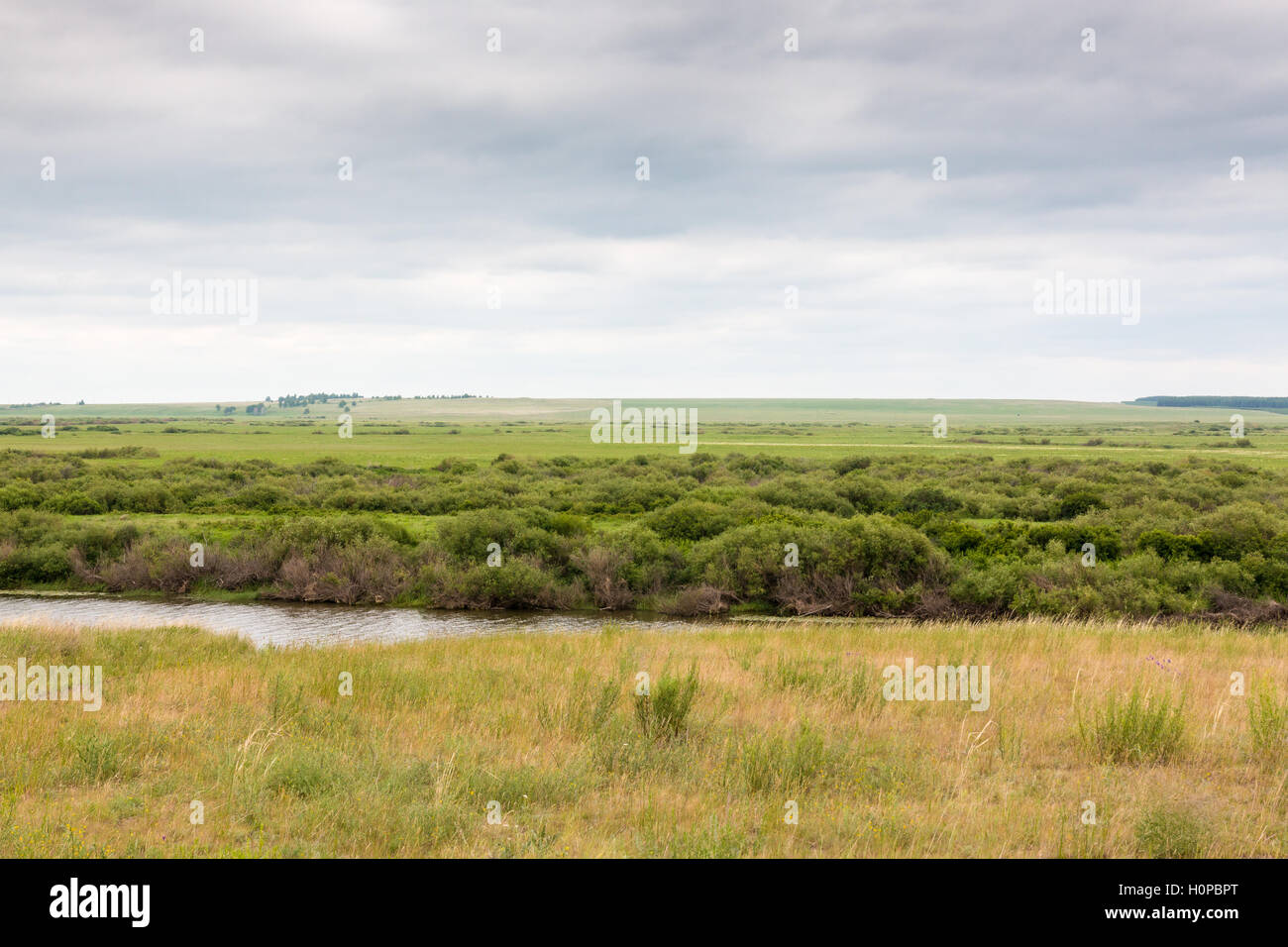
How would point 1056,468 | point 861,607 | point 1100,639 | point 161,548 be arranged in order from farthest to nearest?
point 1056,468, point 161,548, point 861,607, point 1100,639

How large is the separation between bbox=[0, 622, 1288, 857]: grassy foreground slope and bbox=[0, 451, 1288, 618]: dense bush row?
18103mm

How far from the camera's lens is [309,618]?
98.2 feet

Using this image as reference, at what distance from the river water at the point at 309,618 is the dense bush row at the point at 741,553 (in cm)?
132

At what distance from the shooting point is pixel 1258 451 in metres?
90.6

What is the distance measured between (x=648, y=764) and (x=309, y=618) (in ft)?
83.3

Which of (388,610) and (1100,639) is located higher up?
(1100,639)

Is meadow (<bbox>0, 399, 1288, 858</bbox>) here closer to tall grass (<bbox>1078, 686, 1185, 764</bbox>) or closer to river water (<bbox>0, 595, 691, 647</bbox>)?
tall grass (<bbox>1078, 686, 1185, 764</bbox>)

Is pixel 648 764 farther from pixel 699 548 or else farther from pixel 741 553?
pixel 699 548

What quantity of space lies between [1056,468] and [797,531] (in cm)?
4393

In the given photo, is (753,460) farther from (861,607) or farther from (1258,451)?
(1258,451)

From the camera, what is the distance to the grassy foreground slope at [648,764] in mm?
6062

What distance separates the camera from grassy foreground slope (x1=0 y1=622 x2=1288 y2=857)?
606cm

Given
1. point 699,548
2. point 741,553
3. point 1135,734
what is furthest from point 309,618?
point 1135,734
